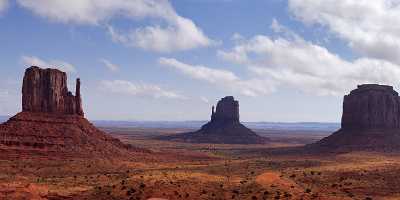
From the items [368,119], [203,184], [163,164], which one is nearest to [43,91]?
[163,164]

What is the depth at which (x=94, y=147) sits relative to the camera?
100875 millimetres

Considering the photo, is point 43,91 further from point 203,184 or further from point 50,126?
point 203,184

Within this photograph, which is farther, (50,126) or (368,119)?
(368,119)

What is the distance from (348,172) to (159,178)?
2606 centimetres

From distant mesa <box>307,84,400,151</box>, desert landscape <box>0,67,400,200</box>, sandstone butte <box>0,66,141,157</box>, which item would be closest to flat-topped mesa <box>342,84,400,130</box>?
distant mesa <box>307,84,400,151</box>

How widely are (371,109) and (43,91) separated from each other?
81938mm

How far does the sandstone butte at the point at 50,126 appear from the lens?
309 feet

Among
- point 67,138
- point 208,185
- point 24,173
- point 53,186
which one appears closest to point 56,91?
point 67,138

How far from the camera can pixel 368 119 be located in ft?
438

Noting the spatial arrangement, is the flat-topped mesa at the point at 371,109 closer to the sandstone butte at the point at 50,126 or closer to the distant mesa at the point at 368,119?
the distant mesa at the point at 368,119

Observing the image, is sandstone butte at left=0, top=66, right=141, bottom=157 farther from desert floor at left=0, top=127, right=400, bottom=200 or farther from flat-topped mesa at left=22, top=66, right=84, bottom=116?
desert floor at left=0, top=127, right=400, bottom=200

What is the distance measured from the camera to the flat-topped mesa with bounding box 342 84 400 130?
133m

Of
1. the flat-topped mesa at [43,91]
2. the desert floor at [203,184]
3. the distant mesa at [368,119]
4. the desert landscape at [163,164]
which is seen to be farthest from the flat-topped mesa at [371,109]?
the flat-topped mesa at [43,91]

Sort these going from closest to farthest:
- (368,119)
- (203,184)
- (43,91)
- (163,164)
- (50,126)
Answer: (203,184) → (50,126) → (163,164) → (43,91) → (368,119)
